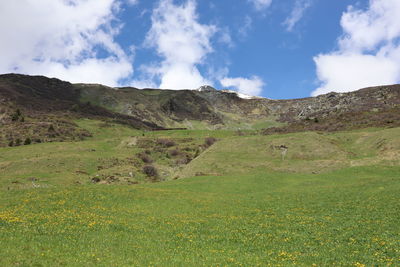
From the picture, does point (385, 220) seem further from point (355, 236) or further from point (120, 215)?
point (120, 215)

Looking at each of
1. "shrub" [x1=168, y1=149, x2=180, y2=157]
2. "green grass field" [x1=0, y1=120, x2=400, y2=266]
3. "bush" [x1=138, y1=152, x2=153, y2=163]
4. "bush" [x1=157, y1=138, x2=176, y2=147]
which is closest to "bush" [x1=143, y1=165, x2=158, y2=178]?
"bush" [x1=138, y1=152, x2=153, y2=163]

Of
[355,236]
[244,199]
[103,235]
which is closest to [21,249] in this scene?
[103,235]

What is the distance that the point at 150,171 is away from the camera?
75062mm

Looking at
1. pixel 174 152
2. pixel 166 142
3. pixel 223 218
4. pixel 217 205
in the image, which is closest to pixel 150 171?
pixel 174 152

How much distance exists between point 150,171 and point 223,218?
164ft

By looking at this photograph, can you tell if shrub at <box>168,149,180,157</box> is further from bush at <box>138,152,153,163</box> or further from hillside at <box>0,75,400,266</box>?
bush at <box>138,152,153,163</box>

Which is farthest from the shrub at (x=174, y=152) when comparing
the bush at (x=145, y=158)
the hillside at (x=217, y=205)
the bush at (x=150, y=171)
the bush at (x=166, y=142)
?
the bush at (x=150, y=171)

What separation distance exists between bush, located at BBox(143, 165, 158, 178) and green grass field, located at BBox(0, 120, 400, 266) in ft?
49.4

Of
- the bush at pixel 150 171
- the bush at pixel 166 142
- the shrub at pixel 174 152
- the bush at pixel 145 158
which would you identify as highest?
the bush at pixel 166 142

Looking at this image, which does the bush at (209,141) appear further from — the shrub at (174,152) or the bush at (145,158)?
the bush at (145,158)

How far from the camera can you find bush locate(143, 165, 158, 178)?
243 feet

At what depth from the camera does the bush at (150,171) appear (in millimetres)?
74062

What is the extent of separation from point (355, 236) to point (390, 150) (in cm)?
4670

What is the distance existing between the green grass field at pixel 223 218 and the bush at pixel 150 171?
49.4ft
